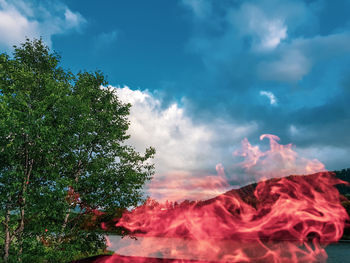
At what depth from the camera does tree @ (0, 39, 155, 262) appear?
1100 centimetres

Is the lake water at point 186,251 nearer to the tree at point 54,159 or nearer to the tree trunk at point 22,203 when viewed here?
the tree at point 54,159

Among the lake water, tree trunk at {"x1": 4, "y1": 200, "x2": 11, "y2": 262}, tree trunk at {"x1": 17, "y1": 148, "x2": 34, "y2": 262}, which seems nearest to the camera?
tree trunk at {"x1": 17, "y1": 148, "x2": 34, "y2": 262}

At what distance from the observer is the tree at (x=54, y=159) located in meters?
11.0

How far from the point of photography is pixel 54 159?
12.5m

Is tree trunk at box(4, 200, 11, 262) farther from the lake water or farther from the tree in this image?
the lake water

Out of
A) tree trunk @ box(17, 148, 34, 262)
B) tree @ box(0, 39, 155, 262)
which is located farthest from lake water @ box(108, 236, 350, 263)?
tree trunk @ box(17, 148, 34, 262)

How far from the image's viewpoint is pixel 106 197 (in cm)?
1571

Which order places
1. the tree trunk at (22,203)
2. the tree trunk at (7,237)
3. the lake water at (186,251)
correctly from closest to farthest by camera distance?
the tree trunk at (22,203) < the tree trunk at (7,237) < the lake water at (186,251)

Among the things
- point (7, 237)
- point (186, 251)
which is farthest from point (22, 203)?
point (186, 251)

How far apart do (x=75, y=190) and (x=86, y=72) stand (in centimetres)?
973

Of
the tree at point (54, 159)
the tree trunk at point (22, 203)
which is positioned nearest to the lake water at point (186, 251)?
the tree at point (54, 159)

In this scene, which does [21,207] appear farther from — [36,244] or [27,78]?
[27,78]

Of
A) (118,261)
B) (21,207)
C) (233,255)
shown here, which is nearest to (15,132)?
(21,207)

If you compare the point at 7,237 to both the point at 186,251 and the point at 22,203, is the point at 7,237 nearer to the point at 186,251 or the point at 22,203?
the point at 22,203
